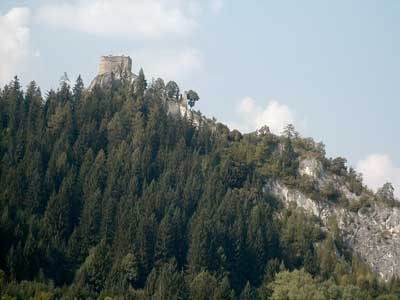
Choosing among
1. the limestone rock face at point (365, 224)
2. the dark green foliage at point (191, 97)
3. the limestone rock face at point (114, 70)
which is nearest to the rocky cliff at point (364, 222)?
the limestone rock face at point (365, 224)

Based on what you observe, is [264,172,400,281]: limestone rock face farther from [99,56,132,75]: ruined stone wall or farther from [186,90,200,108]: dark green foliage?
[99,56,132,75]: ruined stone wall

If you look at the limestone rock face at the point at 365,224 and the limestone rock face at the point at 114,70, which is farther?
the limestone rock face at the point at 114,70

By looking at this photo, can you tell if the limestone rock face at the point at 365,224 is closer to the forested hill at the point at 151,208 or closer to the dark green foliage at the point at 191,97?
the forested hill at the point at 151,208

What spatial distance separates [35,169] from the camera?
102188 mm

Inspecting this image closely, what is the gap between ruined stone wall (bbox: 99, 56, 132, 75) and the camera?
466 feet

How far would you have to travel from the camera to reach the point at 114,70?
142125 mm

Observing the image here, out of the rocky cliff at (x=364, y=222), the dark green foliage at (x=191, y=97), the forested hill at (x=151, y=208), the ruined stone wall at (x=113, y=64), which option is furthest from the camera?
the ruined stone wall at (x=113, y=64)

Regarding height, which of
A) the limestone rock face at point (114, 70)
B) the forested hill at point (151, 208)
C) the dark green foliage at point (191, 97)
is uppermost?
the limestone rock face at point (114, 70)

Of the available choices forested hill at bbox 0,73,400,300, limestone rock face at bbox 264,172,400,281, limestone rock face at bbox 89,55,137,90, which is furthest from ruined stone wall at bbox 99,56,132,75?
limestone rock face at bbox 264,172,400,281

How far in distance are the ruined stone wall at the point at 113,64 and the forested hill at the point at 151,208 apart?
6.98 m

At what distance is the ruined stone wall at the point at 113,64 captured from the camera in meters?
142

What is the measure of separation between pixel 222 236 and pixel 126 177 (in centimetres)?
1678

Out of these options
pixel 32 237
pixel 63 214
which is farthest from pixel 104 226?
pixel 32 237

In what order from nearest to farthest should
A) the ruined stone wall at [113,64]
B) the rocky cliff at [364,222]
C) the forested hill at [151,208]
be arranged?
the forested hill at [151,208] < the rocky cliff at [364,222] < the ruined stone wall at [113,64]
